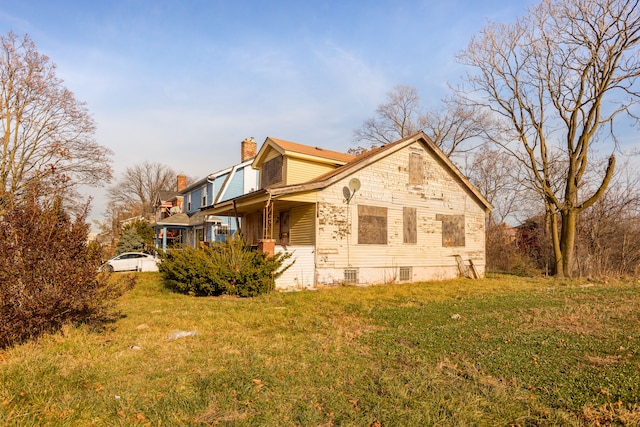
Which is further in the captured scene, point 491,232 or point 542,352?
point 491,232

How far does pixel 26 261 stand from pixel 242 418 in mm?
4308

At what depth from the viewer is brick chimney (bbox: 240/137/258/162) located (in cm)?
2834

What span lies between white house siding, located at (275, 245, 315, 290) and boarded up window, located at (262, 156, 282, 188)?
14.3 feet

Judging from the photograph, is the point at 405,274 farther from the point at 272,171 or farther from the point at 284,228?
the point at 272,171

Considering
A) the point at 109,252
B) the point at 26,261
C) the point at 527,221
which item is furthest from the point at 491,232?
the point at 26,261

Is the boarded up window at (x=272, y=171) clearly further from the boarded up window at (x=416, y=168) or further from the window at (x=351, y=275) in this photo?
the boarded up window at (x=416, y=168)

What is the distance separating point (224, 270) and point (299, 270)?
117 inches

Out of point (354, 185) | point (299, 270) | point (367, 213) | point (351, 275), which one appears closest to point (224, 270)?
point (299, 270)

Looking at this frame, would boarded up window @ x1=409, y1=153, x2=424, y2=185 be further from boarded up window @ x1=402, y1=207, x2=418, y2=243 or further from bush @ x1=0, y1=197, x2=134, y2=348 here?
bush @ x1=0, y1=197, x2=134, y2=348

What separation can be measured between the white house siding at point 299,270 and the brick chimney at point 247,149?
16308mm

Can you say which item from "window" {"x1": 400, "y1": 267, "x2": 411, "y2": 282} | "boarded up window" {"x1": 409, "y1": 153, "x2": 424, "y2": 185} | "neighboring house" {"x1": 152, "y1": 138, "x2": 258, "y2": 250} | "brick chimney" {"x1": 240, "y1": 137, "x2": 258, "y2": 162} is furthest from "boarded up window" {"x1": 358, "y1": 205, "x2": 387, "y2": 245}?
"brick chimney" {"x1": 240, "y1": 137, "x2": 258, "y2": 162}

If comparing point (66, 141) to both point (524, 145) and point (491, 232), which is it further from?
point (491, 232)

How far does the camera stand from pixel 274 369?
4848 mm

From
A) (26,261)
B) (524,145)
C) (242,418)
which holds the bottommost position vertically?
(242,418)
